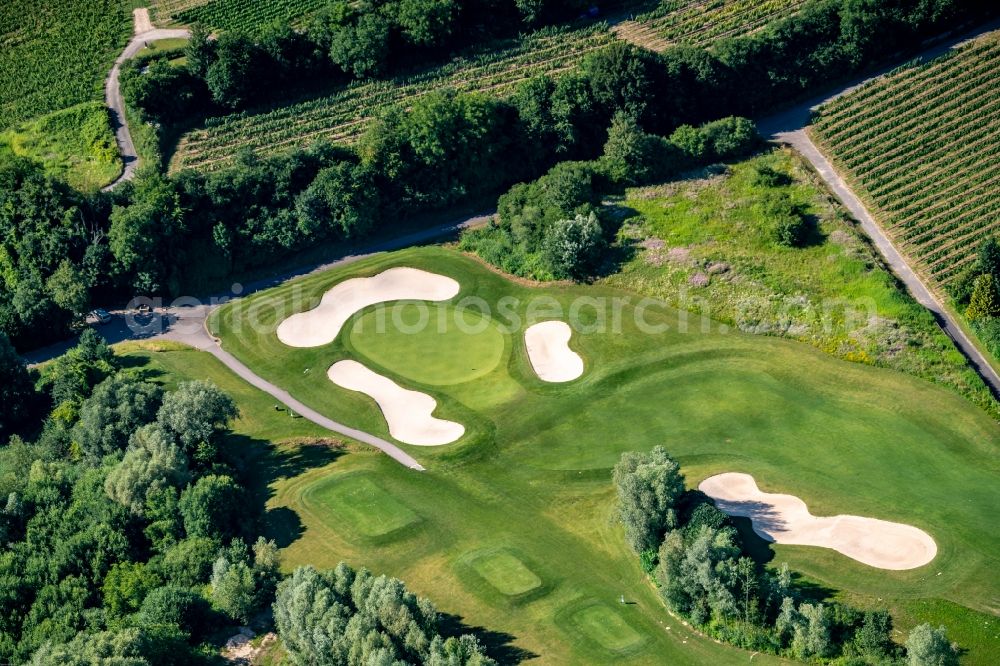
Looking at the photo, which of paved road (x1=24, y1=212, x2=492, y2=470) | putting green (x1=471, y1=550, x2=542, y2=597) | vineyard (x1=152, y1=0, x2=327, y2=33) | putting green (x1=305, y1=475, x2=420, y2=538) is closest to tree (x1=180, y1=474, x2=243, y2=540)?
putting green (x1=305, y1=475, x2=420, y2=538)

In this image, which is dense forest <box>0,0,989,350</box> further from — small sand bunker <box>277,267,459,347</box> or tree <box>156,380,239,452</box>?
tree <box>156,380,239,452</box>

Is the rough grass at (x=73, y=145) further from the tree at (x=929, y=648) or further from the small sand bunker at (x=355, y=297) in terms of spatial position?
the tree at (x=929, y=648)

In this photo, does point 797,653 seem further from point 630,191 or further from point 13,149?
point 13,149

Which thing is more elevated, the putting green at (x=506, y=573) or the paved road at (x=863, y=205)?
the paved road at (x=863, y=205)

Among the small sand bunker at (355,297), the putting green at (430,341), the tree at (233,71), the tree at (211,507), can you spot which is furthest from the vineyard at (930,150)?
the tree at (211,507)

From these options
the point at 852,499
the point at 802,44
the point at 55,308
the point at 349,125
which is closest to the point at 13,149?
the point at 55,308

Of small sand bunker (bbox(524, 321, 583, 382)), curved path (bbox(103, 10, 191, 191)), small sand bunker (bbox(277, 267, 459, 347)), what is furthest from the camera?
curved path (bbox(103, 10, 191, 191))

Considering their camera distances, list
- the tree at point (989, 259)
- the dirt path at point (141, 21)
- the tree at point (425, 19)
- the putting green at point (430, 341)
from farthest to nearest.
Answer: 1. the dirt path at point (141, 21)
2. the tree at point (425, 19)
3. the putting green at point (430, 341)
4. the tree at point (989, 259)
